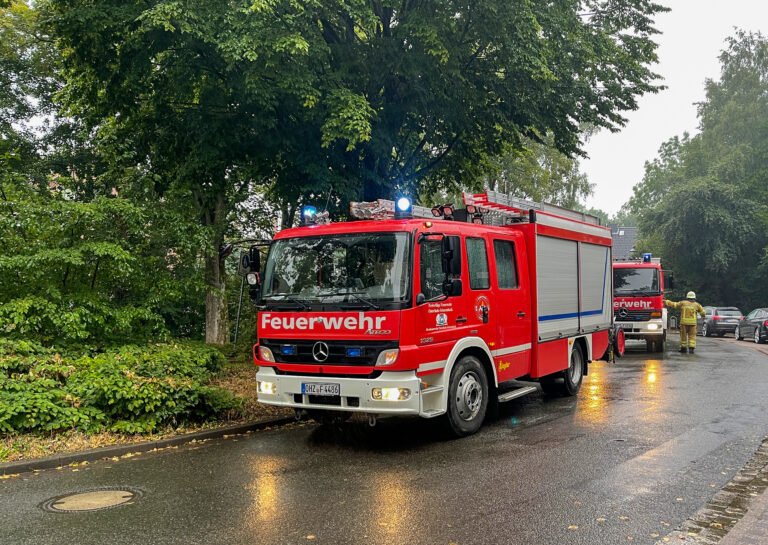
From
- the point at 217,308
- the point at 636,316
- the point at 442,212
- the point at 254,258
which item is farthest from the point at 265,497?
the point at 636,316

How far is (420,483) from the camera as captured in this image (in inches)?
229

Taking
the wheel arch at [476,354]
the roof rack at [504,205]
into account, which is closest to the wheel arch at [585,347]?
the roof rack at [504,205]

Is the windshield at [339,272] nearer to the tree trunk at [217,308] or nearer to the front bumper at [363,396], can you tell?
the front bumper at [363,396]

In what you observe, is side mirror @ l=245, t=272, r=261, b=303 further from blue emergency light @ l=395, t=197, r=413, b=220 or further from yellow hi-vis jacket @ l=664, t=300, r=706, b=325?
yellow hi-vis jacket @ l=664, t=300, r=706, b=325

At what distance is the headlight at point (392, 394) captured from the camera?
6688mm

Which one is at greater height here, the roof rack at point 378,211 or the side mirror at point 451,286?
the roof rack at point 378,211

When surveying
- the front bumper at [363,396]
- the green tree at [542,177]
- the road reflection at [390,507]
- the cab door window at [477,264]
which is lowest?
the road reflection at [390,507]

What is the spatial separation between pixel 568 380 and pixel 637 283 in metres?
9.76

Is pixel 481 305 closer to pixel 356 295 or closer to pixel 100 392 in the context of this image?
pixel 356 295

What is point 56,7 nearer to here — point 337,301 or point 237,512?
point 337,301

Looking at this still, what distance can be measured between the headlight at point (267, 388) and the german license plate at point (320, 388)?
16.2 inches

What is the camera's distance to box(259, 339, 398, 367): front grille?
266 inches

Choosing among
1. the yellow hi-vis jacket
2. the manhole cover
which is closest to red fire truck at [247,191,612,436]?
the manhole cover

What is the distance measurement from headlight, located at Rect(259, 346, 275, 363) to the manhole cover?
7.10 ft
